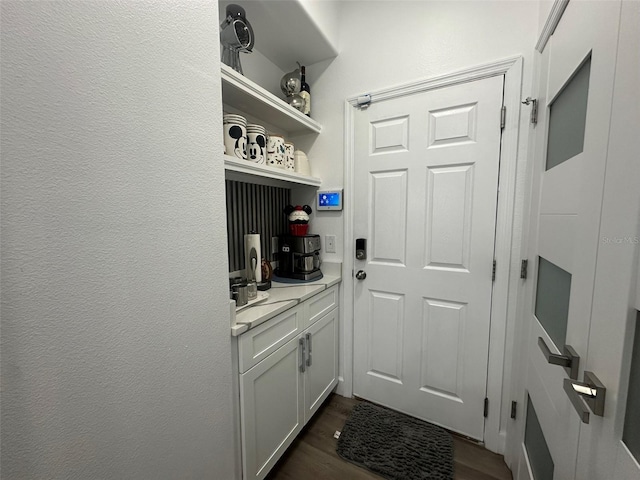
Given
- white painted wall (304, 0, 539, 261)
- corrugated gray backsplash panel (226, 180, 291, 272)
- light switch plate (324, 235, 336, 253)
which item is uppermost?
white painted wall (304, 0, 539, 261)

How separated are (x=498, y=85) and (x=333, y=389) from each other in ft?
6.79

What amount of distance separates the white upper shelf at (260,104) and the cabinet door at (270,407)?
122 centimetres

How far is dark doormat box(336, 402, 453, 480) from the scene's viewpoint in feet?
4.06

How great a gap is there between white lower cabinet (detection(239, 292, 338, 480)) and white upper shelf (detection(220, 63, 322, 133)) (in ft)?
3.50

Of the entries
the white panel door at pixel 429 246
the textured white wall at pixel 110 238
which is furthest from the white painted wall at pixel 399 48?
the textured white wall at pixel 110 238

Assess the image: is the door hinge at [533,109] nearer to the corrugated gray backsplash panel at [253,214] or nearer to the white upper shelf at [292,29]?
the white upper shelf at [292,29]

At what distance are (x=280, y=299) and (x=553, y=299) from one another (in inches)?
42.1

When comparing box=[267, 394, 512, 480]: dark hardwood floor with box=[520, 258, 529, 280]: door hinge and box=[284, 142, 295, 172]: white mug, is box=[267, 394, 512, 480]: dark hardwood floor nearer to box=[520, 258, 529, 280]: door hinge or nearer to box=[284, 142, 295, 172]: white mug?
box=[520, 258, 529, 280]: door hinge

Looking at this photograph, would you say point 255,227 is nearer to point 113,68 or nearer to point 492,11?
point 113,68

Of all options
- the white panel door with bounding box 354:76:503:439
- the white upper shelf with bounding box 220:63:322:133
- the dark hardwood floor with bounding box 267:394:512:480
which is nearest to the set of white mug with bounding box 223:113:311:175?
the white upper shelf with bounding box 220:63:322:133

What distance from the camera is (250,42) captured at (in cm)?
119

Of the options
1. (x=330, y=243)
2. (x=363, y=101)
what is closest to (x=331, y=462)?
(x=330, y=243)

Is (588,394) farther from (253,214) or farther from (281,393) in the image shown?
(253,214)

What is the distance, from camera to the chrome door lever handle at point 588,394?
1.63 ft
